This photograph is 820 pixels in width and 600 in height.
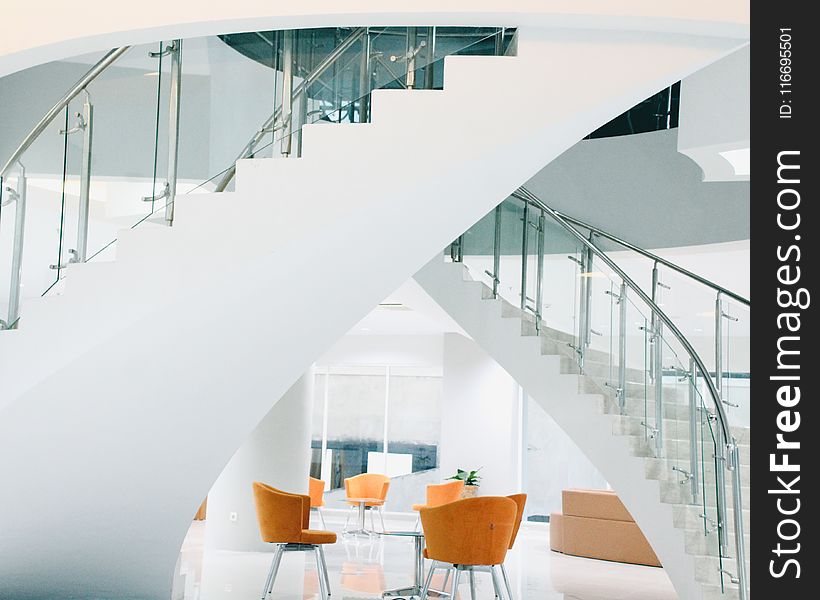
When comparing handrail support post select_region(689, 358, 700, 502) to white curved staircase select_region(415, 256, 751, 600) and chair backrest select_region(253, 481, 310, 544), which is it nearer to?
white curved staircase select_region(415, 256, 751, 600)

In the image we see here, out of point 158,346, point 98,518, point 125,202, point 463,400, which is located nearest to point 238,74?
point 125,202

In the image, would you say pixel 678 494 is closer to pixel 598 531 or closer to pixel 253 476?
pixel 598 531

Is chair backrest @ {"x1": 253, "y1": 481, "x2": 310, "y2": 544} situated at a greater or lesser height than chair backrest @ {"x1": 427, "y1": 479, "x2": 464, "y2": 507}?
greater

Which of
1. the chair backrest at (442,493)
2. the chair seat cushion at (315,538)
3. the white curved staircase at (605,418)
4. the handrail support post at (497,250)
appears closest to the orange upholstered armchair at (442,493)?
the chair backrest at (442,493)

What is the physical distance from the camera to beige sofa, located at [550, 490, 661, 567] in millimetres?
10781

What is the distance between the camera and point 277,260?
4.64m

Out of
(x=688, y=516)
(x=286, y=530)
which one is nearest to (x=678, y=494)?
(x=688, y=516)

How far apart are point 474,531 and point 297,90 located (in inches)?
144

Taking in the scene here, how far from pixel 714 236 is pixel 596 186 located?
4.88 ft

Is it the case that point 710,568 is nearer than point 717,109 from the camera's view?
No
